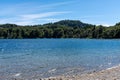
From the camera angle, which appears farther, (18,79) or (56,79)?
(18,79)

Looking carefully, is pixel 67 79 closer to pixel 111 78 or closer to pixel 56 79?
pixel 56 79

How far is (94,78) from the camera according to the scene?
22688 mm

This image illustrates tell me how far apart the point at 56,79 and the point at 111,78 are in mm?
4331

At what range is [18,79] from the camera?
81.9 feet

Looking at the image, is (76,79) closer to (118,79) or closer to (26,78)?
(118,79)

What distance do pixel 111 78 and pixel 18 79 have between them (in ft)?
26.4

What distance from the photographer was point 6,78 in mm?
25734

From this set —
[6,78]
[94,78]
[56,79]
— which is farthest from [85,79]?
[6,78]

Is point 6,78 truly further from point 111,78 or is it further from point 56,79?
point 111,78

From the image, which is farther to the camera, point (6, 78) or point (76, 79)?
point (6, 78)

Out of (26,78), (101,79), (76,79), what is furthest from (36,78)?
(101,79)

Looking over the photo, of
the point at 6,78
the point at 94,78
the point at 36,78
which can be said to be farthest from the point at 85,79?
the point at 6,78

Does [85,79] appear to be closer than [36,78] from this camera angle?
Yes

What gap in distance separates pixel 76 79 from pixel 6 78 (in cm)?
672
